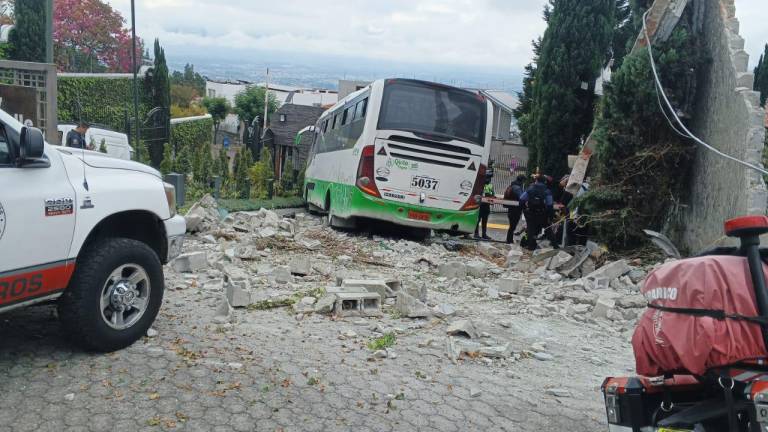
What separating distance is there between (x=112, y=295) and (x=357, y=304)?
254cm

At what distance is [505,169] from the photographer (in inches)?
1366

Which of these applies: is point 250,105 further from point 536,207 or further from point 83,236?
point 83,236

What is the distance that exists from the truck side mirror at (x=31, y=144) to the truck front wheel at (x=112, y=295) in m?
0.93

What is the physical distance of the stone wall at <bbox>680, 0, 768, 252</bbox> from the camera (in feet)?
33.1

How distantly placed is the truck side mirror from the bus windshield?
30.4ft

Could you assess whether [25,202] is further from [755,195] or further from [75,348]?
[755,195]

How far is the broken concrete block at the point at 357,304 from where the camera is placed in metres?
7.12

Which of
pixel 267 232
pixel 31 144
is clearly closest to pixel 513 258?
pixel 267 232

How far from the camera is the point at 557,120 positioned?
894 inches

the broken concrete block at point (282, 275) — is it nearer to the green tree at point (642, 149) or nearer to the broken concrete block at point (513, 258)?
the broken concrete block at point (513, 258)

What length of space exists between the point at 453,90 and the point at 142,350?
9698 millimetres

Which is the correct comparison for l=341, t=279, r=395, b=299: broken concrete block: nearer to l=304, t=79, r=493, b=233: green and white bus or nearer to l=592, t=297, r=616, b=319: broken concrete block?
l=592, t=297, r=616, b=319: broken concrete block

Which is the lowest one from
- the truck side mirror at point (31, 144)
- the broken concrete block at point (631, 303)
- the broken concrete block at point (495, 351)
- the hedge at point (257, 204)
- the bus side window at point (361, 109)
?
the hedge at point (257, 204)

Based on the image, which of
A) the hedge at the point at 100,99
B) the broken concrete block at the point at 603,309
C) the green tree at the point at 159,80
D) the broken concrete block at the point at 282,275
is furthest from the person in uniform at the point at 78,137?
the green tree at the point at 159,80
